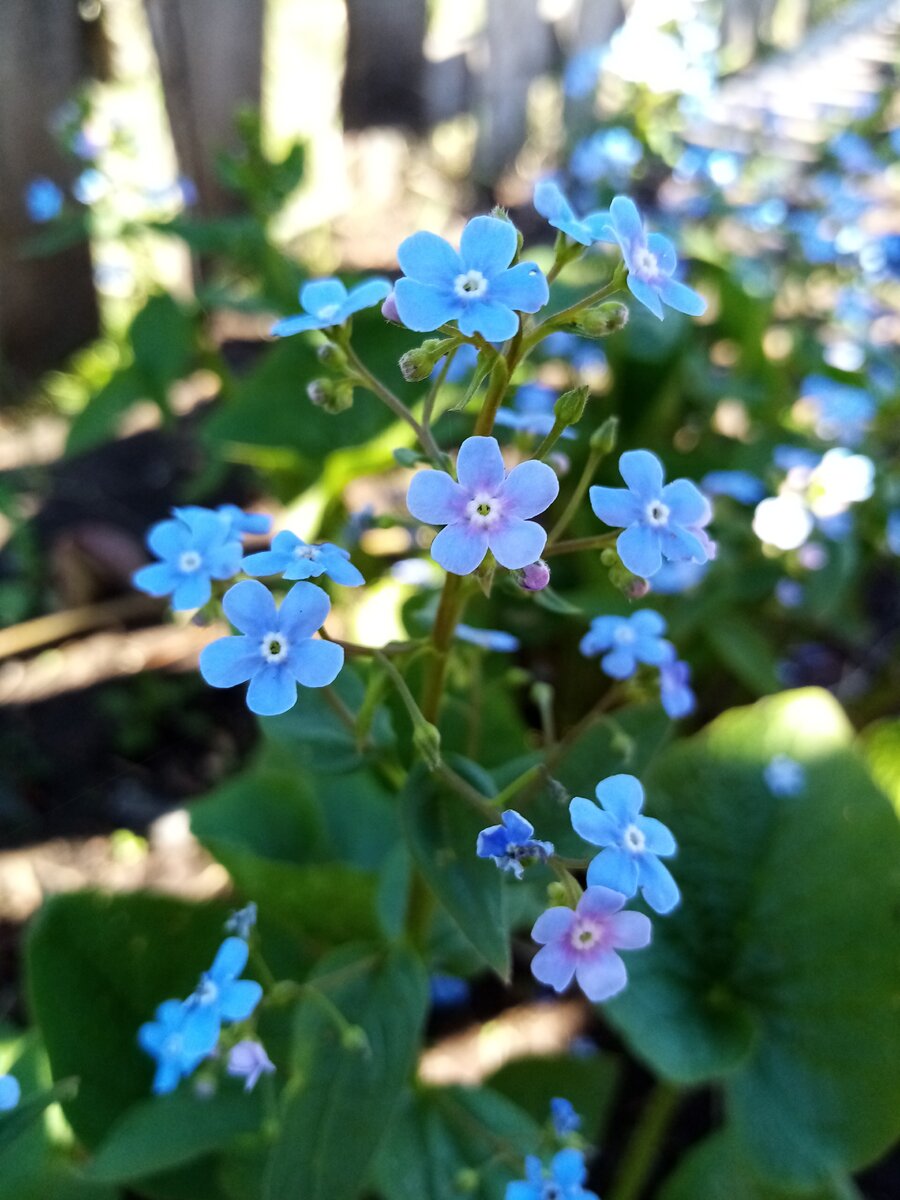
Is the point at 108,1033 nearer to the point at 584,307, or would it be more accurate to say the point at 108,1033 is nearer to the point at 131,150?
the point at 584,307

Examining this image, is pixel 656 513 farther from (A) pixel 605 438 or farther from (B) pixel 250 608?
(B) pixel 250 608

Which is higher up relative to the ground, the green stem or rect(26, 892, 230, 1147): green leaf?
rect(26, 892, 230, 1147): green leaf

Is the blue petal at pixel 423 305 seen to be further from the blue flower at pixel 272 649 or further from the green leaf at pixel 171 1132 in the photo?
the green leaf at pixel 171 1132

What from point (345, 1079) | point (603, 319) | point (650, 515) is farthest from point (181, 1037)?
point (603, 319)

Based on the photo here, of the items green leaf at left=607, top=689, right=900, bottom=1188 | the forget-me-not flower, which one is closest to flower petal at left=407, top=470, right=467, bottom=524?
the forget-me-not flower

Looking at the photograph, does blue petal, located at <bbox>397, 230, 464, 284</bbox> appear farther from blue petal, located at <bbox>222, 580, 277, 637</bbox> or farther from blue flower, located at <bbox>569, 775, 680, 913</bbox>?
blue flower, located at <bbox>569, 775, 680, 913</bbox>

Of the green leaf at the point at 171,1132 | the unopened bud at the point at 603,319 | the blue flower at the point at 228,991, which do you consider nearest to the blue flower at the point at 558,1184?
the blue flower at the point at 228,991

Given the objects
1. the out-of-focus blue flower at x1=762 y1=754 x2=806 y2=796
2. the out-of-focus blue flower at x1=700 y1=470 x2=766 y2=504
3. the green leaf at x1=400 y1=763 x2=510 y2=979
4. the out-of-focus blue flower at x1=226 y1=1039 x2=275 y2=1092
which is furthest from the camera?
the out-of-focus blue flower at x1=700 y1=470 x2=766 y2=504

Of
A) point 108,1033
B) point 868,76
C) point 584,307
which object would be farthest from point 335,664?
point 868,76
